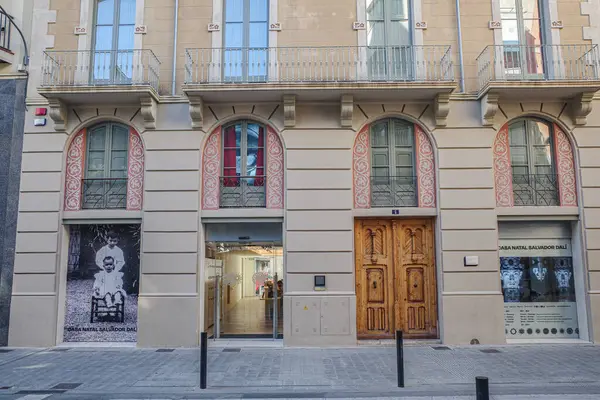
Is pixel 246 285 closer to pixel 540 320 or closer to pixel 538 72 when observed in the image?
pixel 540 320

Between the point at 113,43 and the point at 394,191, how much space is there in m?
8.08

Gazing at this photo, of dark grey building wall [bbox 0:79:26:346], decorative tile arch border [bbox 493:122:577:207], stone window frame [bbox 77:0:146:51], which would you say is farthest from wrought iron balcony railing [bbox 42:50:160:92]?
decorative tile arch border [bbox 493:122:577:207]

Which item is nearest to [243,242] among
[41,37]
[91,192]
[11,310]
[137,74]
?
[91,192]

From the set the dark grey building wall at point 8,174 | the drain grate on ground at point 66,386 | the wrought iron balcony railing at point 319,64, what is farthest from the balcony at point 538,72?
the dark grey building wall at point 8,174

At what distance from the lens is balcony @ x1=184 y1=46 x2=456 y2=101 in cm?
1095

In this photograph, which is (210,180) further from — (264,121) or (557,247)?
(557,247)

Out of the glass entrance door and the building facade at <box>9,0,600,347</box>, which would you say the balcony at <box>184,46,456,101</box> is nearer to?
the building facade at <box>9,0,600,347</box>

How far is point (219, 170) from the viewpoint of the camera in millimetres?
11281

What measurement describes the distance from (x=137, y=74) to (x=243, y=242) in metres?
4.91

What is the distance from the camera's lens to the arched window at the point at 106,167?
11.3m

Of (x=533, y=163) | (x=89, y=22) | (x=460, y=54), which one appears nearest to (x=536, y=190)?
(x=533, y=163)

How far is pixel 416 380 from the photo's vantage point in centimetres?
772

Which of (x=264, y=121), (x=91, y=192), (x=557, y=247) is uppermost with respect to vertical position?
(x=264, y=121)

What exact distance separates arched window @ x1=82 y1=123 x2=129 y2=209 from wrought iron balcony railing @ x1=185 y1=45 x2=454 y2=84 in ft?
7.83
